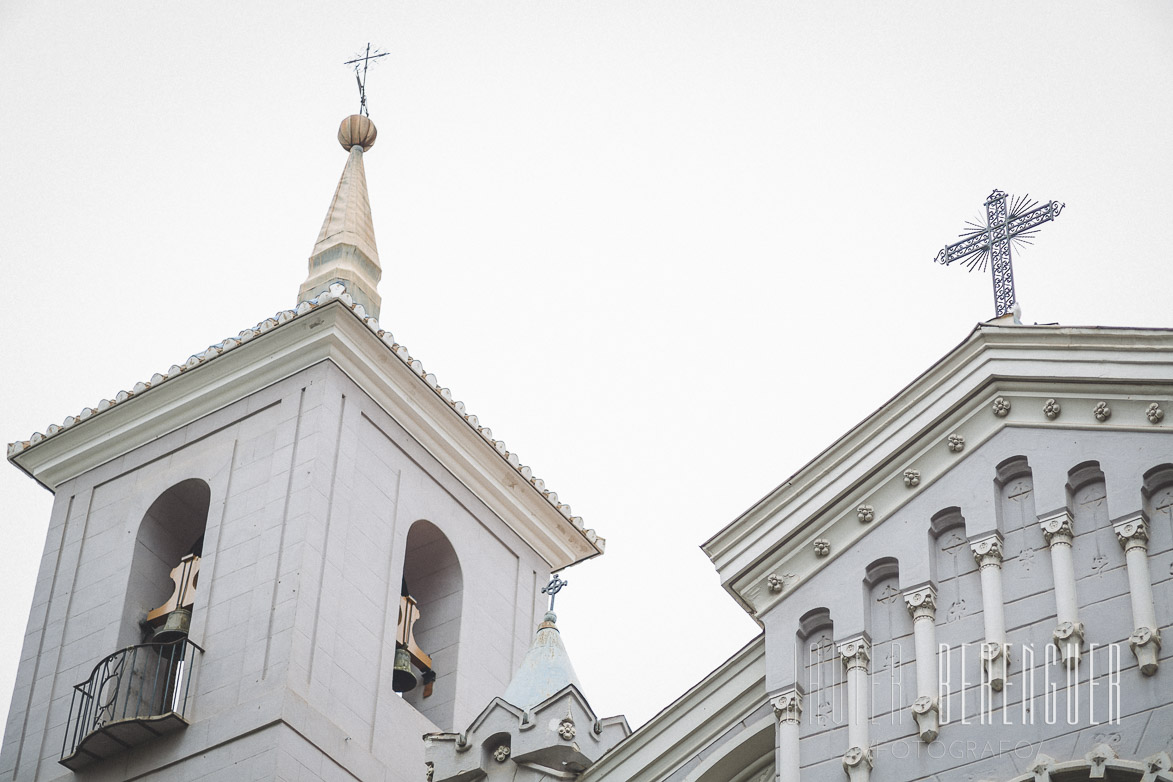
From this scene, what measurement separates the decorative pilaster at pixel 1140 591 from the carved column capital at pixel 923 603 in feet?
5.12

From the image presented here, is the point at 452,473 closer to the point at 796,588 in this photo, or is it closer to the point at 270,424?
the point at 270,424

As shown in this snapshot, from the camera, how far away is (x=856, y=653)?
1659cm

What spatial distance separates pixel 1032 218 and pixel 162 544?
12.0 m

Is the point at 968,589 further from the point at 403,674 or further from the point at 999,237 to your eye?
the point at 403,674

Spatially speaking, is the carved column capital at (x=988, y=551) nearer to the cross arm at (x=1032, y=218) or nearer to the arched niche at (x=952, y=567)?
the arched niche at (x=952, y=567)

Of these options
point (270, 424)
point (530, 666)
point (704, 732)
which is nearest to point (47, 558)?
point (270, 424)

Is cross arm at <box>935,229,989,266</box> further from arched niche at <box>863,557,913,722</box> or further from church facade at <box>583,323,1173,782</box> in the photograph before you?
arched niche at <box>863,557,913,722</box>

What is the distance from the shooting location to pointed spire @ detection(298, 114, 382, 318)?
28.4 meters

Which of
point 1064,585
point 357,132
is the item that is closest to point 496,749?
point 1064,585

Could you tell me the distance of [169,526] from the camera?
26.0m

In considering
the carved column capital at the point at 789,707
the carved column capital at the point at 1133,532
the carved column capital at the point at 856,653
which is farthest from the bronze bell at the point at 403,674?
the carved column capital at the point at 1133,532

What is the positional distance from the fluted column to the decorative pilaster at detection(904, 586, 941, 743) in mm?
1060

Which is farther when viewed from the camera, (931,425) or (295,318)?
(295,318)

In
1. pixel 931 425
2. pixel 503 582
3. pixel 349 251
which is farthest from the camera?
pixel 349 251
